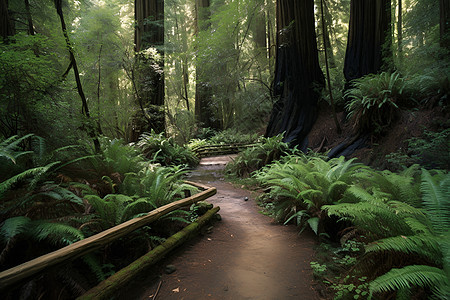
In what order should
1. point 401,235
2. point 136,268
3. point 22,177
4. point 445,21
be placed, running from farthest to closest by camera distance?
1. point 445,21
2. point 22,177
3. point 136,268
4. point 401,235

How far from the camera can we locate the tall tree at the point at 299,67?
27.1 ft

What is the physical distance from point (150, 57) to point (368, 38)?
27.5ft

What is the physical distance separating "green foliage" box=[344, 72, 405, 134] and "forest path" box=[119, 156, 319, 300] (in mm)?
4098

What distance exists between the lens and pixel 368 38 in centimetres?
725

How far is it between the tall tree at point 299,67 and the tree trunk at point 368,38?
125cm

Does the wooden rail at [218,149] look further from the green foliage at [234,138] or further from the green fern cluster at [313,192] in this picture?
the green fern cluster at [313,192]

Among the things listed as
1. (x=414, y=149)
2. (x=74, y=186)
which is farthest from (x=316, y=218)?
(x=74, y=186)

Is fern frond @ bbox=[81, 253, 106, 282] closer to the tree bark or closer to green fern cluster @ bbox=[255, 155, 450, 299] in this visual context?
green fern cluster @ bbox=[255, 155, 450, 299]

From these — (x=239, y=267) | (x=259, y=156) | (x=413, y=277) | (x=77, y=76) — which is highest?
(x=77, y=76)

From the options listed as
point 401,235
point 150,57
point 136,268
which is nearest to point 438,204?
point 401,235

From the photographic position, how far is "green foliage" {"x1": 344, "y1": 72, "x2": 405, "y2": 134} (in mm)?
5559

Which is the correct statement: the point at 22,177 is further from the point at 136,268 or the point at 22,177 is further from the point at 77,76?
the point at 77,76

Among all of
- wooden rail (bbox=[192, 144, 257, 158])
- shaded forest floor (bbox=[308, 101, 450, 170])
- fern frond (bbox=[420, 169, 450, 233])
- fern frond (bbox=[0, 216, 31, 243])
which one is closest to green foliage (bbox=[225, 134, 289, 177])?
shaded forest floor (bbox=[308, 101, 450, 170])

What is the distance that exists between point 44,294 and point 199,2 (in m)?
20.1
